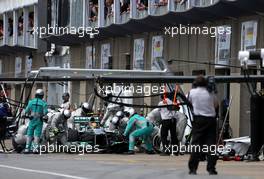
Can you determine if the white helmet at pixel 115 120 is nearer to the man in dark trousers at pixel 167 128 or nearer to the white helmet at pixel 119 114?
the white helmet at pixel 119 114

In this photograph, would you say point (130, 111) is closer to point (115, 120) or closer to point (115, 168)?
point (115, 120)

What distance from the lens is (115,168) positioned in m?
19.3

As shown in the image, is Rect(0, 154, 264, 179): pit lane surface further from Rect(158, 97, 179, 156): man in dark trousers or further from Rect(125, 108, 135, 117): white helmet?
Rect(125, 108, 135, 117): white helmet

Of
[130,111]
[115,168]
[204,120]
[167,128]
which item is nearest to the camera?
[204,120]

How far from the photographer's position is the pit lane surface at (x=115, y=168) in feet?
56.2

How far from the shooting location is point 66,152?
2681 centimetres

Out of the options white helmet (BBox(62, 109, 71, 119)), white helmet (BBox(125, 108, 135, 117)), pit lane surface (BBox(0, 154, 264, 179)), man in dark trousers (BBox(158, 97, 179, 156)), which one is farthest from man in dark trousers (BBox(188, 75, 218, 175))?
white helmet (BBox(62, 109, 71, 119))

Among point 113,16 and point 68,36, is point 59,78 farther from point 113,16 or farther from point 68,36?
point 68,36

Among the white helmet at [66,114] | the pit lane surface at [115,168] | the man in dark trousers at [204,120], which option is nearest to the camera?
the pit lane surface at [115,168]

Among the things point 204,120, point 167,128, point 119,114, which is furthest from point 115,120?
point 204,120

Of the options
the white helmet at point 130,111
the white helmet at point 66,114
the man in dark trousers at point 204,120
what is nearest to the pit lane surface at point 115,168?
the man in dark trousers at point 204,120

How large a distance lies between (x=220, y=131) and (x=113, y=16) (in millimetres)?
17363

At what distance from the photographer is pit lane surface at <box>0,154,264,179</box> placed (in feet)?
56.2

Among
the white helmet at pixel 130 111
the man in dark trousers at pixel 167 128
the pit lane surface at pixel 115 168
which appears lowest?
the pit lane surface at pixel 115 168
